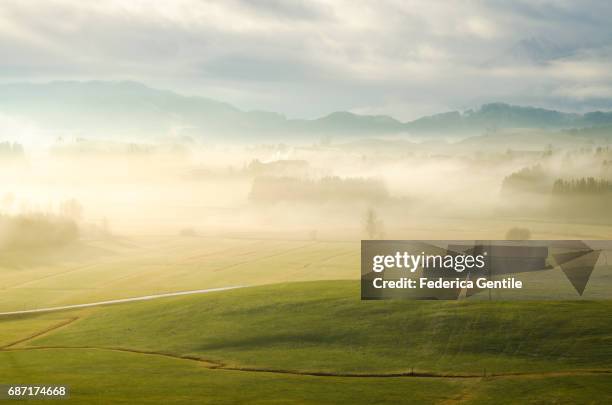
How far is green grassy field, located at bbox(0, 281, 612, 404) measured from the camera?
64.2 metres

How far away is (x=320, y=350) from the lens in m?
81.9

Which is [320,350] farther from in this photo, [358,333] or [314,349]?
[358,333]

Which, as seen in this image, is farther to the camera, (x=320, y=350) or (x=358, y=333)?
(x=358, y=333)

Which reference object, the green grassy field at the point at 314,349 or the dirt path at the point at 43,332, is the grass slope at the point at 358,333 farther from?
the dirt path at the point at 43,332

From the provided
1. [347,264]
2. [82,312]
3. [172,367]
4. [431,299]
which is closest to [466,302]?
[431,299]

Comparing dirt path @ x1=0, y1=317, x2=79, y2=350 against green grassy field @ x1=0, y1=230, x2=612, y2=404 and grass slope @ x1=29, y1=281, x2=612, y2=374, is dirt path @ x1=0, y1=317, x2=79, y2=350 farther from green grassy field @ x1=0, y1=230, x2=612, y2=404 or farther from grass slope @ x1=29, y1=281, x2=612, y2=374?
grass slope @ x1=29, y1=281, x2=612, y2=374

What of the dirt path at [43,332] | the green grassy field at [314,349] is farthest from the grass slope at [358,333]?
the dirt path at [43,332]

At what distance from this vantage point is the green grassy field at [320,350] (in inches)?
2530

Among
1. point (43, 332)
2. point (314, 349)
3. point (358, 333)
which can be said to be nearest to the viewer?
point (314, 349)

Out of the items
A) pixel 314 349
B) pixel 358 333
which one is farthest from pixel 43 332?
pixel 358 333

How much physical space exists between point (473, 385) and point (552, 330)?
2124cm

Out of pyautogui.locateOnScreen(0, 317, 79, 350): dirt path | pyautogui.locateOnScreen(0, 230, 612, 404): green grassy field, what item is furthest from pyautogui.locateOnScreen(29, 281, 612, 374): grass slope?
pyautogui.locateOnScreen(0, 317, 79, 350): dirt path

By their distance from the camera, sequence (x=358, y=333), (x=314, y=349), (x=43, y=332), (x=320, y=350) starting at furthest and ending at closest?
(x=43, y=332) → (x=358, y=333) → (x=314, y=349) → (x=320, y=350)

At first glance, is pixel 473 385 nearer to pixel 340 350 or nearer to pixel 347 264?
pixel 340 350
